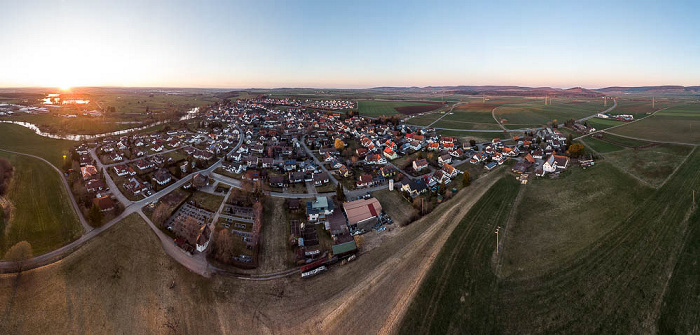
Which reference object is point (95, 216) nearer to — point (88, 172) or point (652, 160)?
point (88, 172)

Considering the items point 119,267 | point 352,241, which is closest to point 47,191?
point 119,267

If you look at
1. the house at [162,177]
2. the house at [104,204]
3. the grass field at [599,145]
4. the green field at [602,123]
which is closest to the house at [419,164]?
the grass field at [599,145]

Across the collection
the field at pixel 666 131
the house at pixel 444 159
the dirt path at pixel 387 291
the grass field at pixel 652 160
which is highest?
the field at pixel 666 131

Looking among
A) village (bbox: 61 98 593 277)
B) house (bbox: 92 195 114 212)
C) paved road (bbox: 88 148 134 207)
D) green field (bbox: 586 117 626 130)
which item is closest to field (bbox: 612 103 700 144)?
green field (bbox: 586 117 626 130)

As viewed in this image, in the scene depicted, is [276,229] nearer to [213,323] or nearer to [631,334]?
[213,323]

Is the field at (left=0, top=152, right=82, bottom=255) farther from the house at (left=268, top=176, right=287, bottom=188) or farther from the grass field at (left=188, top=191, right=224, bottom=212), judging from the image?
the house at (left=268, top=176, right=287, bottom=188)

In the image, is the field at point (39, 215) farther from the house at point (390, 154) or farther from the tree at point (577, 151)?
the tree at point (577, 151)
